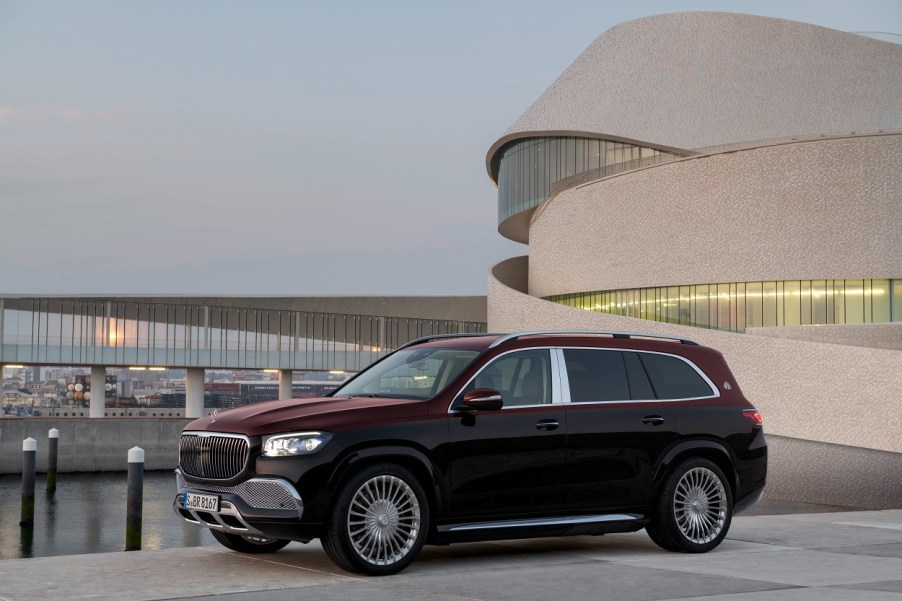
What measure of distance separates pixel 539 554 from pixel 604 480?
0.88 meters

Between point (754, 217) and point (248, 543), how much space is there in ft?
100

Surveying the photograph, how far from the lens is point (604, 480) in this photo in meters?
9.94

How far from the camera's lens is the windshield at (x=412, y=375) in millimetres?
9438

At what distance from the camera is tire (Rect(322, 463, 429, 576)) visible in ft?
28.0

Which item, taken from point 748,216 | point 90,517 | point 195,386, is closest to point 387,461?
point 90,517

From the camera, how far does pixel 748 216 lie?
3803cm

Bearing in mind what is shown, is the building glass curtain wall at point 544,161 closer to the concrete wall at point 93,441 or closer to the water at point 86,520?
the concrete wall at point 93,441

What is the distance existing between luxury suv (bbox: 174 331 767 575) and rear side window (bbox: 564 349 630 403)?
1 cm

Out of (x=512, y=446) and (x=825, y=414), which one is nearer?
(x=512, y=446)

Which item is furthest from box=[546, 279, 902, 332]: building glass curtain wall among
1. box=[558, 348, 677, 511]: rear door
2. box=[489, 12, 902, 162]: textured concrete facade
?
box=[558, 348, 677, 511]: rear door

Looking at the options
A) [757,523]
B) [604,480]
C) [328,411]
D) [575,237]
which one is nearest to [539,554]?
[604,480]

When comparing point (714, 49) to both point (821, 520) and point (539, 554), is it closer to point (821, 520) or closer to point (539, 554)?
point (821, 520)

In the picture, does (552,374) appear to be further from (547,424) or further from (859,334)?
(859,334)

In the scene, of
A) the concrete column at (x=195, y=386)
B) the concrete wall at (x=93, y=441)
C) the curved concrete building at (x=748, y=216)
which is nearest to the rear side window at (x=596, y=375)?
the curved concrete building at (x=748, y=216)
